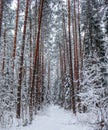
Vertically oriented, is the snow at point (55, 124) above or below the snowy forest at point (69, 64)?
below

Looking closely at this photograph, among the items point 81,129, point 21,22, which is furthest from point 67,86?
point 81,129

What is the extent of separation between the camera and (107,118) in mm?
10742

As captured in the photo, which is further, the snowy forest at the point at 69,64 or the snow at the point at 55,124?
the snow at the point at 55,124

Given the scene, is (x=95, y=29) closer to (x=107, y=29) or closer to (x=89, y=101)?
(x=107, y=29)

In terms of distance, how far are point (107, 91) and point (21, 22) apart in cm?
1636

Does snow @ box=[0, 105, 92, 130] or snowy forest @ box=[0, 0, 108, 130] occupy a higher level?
snowy forest @ box=[0, 0, 108, 130]

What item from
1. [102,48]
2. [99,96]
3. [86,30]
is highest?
[86,30]

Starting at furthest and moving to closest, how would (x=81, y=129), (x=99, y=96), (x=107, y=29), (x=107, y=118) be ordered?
(x=107, y=29) < (x=81, y=129) < (x=99, y=96) < (x=107, y=118)

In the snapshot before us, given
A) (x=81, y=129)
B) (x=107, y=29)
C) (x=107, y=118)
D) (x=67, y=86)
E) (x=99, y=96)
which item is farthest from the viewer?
→ (x=67, y=86)

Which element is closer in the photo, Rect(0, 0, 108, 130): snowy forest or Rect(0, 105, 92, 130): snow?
Rect(0, 0, 108, 130): snowy forest

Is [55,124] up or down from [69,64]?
down

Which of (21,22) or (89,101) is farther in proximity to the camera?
(21,22)

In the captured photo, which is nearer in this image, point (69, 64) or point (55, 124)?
point (55, 124)

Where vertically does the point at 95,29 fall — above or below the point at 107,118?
above
